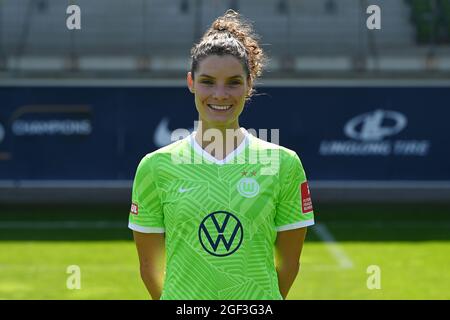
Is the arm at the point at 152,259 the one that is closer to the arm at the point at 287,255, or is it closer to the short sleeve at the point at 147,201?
the short sleeve at the point at 147,201

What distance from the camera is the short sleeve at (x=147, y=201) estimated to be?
3.17m

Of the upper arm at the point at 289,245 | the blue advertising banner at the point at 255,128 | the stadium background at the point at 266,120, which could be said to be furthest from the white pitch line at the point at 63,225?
the upper arm at the point at 289,245

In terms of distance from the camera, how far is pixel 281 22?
15938mm

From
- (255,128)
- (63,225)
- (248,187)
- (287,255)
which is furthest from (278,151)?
(255,128)

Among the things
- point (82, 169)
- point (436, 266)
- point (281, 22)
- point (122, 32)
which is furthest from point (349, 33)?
point (436, 266)

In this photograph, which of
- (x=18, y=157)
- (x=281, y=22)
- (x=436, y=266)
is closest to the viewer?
(x=436, y=266)

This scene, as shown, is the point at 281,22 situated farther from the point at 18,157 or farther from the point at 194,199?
the point at 194,199

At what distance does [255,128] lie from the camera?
1395cm

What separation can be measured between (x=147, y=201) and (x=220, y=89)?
1.75ft

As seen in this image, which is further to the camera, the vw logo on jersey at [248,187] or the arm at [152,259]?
the arm at [152,259]

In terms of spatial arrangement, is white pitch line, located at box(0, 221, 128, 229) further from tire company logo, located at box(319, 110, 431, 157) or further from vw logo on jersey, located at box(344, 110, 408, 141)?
vw logo on jersey, located at box(344, 110, 408, 141)

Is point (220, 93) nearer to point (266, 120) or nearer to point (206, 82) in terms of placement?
point (206, 82)

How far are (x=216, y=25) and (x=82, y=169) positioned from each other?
11.0m

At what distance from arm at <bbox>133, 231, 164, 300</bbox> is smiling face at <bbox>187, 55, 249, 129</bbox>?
541mm
